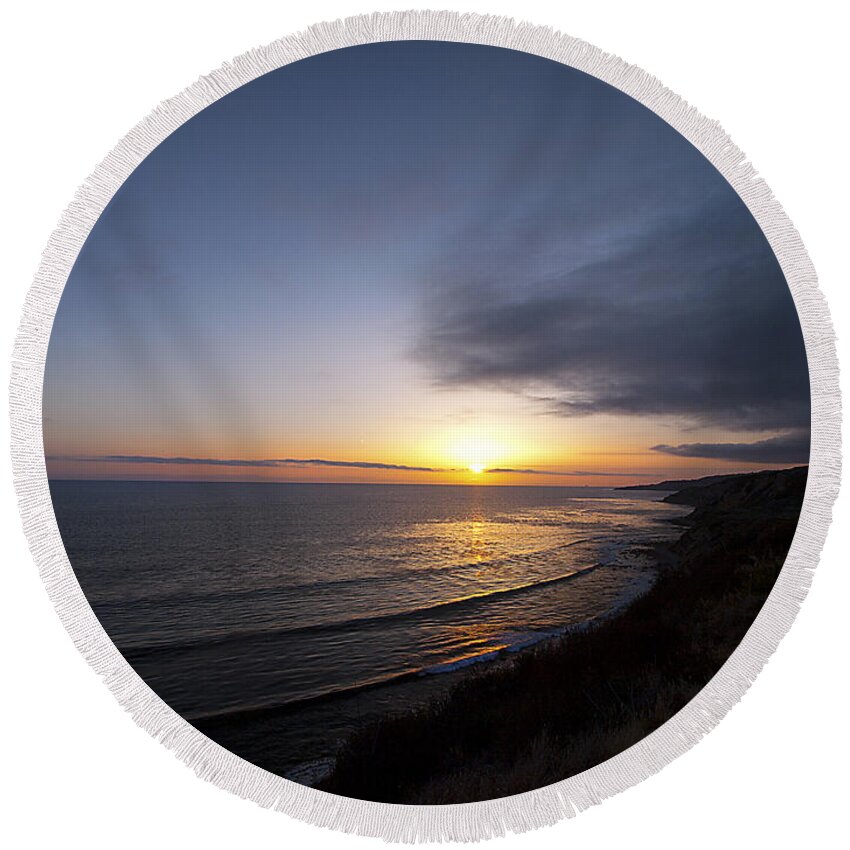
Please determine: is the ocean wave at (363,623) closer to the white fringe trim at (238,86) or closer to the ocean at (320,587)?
the ocean at (320,587)

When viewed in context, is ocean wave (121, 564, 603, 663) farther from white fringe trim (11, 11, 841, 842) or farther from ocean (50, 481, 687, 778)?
white fringe trim (11, 11, 841, 842)

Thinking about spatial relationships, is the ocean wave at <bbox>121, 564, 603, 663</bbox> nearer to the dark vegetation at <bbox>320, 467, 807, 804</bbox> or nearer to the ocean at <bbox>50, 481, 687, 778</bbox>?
the ocean at <bbox>50, 481, 687, 778</bbox>

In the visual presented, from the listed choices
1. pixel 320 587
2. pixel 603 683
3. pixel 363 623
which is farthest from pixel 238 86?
pixel 603 683

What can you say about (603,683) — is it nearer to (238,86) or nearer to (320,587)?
(320,587)

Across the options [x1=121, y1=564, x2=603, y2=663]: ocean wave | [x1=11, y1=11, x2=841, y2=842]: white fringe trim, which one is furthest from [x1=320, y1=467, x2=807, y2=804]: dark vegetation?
[x1=121, y1=564, x2=603, y2=663]: ocean wave

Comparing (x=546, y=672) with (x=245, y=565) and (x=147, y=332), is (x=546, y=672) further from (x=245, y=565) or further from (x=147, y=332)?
(x=147, y=332)

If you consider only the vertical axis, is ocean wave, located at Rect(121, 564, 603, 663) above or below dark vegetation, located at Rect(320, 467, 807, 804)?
above
